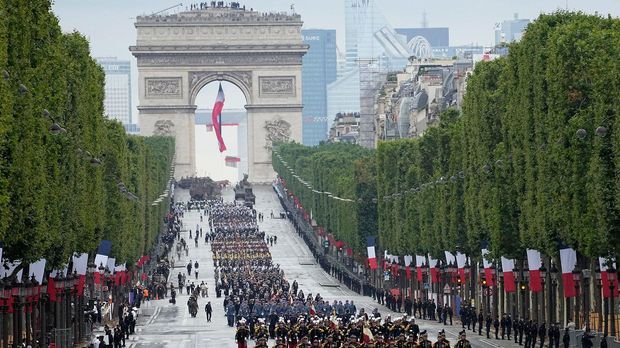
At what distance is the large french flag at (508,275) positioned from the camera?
76500mm

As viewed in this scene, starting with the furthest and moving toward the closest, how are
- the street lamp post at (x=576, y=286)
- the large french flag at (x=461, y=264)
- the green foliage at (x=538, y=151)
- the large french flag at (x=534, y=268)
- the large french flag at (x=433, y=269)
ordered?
the large french flag at (x=433, y=269)
the large french flag at (x=461, y=264)
the large french flag at (x=534, y=268)
the street lamp post at (x=576, y=286)
the green foliage at (x=538, y=151)

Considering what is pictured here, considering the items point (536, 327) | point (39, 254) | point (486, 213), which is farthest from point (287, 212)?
point (39, 254)

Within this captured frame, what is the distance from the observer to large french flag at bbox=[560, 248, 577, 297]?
65.6 meters

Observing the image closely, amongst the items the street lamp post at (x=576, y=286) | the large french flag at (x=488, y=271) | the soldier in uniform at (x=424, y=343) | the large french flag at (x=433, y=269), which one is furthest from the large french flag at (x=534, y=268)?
the large french flag at (x=433, y=269)

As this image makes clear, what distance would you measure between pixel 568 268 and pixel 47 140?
Answer: 1740cm

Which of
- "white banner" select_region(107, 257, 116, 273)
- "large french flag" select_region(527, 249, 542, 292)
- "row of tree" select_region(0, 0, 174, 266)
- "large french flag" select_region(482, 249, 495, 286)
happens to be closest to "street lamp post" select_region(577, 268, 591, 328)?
"large french flag" select_region(527, 249, 542, 292)

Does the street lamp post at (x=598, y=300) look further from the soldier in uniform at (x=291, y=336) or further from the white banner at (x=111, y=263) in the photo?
the white banner at (x=111, y=263)

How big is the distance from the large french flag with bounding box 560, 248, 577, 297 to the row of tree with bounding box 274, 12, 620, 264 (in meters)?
0.91

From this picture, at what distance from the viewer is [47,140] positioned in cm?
6012

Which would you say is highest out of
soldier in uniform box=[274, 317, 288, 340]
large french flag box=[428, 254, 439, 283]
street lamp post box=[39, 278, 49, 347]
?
large french flag box=[428, 254, 439, 283]

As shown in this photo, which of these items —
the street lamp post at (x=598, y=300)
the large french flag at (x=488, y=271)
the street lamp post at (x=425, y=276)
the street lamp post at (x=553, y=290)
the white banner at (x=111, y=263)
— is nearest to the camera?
the street lamp post at (x=598, y=300)

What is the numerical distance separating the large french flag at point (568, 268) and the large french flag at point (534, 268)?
4.28 metres

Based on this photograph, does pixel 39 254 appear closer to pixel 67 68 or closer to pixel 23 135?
pixel 23 135

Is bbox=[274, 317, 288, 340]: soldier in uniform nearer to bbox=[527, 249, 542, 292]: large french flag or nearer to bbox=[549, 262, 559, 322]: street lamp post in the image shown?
bbox=[527, 249, 542, 292]: large french flag
